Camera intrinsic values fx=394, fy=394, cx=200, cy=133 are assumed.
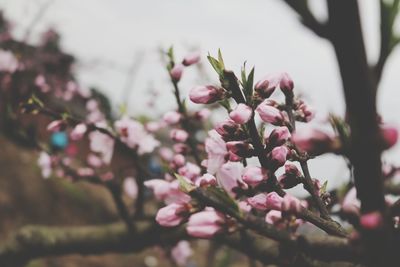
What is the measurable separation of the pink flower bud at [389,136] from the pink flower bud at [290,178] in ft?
2.36

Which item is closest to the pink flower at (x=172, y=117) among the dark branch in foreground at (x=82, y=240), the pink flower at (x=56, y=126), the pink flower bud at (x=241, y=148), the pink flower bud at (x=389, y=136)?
the pink flower at (x=56, y=126)

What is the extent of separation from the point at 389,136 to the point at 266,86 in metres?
0.79

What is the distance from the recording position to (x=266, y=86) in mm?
1396

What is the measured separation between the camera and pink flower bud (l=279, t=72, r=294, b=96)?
1.53m

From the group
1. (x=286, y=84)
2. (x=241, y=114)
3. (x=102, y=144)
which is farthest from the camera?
(x=102, y=144)

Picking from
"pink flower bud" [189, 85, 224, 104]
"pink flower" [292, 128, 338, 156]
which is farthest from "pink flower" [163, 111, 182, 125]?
"pink flower" [292, 128, 338, 156]

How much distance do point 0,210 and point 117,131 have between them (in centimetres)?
906

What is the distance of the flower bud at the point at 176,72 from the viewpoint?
2.26 m

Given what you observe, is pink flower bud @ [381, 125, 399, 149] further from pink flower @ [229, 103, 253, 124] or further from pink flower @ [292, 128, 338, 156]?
pink flower @ [229, 103, 253, 124]

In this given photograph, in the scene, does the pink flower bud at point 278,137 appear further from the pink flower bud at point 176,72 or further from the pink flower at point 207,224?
the pink flower bud at point 176,72

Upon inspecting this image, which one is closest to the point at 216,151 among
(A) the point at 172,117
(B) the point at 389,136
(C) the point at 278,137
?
(C) the point at 278,137

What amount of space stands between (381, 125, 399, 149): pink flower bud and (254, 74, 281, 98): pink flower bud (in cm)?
76

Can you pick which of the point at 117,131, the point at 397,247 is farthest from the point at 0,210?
the point at 397,247

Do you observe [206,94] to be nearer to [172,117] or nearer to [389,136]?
[389,136]
